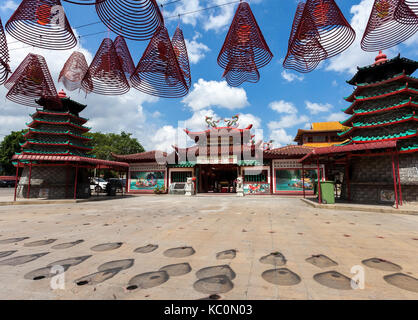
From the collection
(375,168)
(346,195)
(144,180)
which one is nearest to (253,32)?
(375,168)

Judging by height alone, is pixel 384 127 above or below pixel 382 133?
above

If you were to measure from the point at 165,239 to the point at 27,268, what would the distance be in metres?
2.14

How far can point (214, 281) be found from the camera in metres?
2.34

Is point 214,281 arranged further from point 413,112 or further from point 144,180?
point 144,180

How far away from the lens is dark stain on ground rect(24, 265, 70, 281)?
2463 millimetres

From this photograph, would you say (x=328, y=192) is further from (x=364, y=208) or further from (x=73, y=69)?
(x=73, y=69)

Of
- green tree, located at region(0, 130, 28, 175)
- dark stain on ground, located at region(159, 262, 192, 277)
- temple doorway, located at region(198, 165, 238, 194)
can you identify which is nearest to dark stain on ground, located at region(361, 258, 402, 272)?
dark stain on ground, located at region(159, 262, 192, 277)

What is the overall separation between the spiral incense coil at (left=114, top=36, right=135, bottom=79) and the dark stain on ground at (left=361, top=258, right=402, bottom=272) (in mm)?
5530

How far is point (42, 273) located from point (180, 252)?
1.82 metres

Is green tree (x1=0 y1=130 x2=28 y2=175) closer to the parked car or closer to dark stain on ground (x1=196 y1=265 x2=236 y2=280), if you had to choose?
the parked car

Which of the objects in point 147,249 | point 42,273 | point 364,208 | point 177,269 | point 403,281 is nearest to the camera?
point 403,281

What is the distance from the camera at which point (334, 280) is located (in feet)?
7.72

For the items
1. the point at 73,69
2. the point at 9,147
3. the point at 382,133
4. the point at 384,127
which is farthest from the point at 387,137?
the point at 9,147

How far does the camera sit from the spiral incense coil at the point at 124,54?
4.54m
